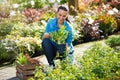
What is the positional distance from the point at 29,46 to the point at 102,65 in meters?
4.39

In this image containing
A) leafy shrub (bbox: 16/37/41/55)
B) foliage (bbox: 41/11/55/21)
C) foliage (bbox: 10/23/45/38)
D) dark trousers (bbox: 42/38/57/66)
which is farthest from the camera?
foliage (bbox: 41/11/55/21)

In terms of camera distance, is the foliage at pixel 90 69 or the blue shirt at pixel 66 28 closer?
the foliage at pixel 90 69

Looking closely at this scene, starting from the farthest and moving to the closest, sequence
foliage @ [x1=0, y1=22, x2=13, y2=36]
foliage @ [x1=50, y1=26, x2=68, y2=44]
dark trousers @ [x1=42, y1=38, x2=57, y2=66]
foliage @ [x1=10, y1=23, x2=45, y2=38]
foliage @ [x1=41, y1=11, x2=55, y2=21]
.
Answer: foliage @ [x1=41, y1=11, x2=55, y2=21]
foliage @ [x1=0, y1=22, x2=13, y2=36]
foliage @ [x1=10, y1=23, x2=45, y2=38]
dark trousers @ [x1=42, y1=38, x2=57, y2=66]
foliage @ [x1=50, y1=26, x2=68, y2=44]

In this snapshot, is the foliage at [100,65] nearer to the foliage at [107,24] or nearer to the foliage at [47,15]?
the foliage at [107,24]

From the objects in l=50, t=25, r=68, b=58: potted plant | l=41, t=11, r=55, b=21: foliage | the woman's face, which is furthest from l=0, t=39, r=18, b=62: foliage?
l=41, t=11, r=55, b=21: foliage

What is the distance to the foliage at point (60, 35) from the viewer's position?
6791 mm

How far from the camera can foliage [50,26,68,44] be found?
6791 mm

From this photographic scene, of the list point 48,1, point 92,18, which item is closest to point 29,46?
point 92,18

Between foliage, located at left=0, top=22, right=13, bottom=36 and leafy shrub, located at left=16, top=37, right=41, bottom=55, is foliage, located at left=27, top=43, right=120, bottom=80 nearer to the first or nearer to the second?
leafy shrub, located at left=16, top=37, right=41, bottom=55

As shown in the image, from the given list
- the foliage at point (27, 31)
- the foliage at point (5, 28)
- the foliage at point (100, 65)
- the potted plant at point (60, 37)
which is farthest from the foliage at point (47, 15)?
the foliage at point (100, 65)

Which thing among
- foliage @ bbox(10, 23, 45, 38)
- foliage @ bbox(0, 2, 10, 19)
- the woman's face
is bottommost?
foliage @ bbox(0, 2, 10, 19)

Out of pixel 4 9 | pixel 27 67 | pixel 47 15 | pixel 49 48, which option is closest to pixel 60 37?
pixel 49 48

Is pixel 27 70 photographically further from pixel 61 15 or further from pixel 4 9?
pixel 4 9

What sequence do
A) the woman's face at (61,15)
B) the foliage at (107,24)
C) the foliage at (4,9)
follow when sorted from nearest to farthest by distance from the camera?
the woman's face at (61,15), the foliage at (107,24), the foliage at (4,9)
